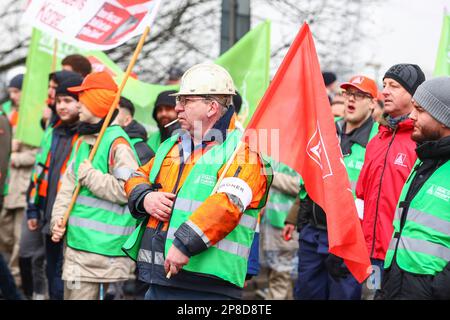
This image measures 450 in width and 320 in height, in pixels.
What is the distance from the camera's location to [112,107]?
6625 millimetres

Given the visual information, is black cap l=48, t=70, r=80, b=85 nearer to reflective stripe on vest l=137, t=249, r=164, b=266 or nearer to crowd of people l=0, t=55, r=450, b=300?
crowd of people l=0, t=55, r=450, b=300

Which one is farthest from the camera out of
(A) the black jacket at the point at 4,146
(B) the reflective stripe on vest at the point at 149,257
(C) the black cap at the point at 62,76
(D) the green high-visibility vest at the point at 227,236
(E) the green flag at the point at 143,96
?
(E) the green flag at the point at 143,96

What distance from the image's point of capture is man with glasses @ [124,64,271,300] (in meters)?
4.86

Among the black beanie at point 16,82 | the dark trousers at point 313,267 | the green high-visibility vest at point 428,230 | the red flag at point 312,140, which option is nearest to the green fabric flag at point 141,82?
the black beanie at point 16,82

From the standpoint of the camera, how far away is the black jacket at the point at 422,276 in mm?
4926

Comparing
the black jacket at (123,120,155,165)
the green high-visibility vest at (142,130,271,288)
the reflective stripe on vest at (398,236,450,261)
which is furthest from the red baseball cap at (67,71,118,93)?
the reflective stripe on vest at (398,236,450,261)

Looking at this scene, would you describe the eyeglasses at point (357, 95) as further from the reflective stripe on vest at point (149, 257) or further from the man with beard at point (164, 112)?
the reflective stripe on vest at point (149, 257)

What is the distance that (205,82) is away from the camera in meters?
5.24

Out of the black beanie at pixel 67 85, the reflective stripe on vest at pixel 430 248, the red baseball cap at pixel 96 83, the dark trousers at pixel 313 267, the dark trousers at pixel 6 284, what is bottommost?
the dark trousers at pixel 6 284

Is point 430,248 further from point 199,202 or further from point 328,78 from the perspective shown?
point 328,78

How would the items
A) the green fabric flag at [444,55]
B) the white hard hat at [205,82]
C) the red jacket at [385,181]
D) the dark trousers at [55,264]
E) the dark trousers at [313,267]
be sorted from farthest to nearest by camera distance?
the green fabric flag at [444,55] → the dark trousers at [55,264] → the dark trousers at [313,267] → the red jacket at [385,181] → the white hard hat at [205,82]

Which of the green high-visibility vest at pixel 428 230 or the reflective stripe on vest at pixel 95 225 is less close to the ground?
the green high-visibility vest at pixel 428 230

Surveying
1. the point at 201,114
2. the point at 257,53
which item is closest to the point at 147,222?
the point at 201,114

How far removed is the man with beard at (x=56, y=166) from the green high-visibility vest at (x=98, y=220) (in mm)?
649
